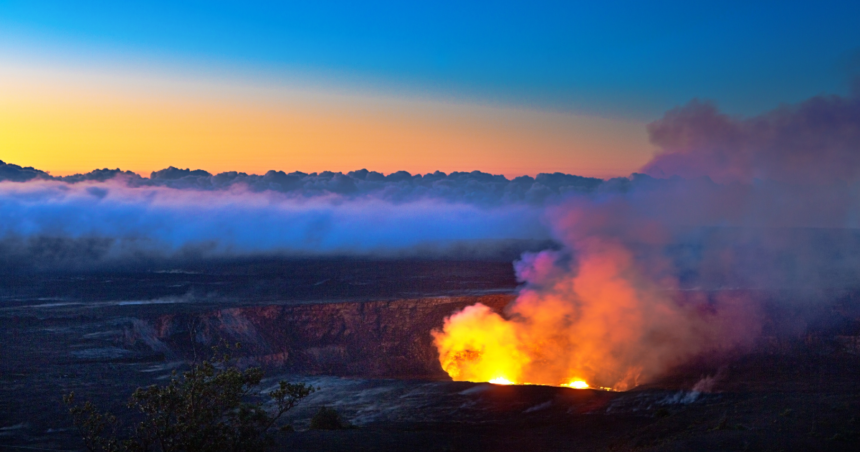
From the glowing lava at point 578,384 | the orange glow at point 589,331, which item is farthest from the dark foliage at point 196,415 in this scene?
the orange glow at point 589,331

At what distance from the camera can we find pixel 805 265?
65.0m

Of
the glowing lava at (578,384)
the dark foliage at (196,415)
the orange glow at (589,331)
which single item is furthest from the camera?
the orange glow at (589,331)

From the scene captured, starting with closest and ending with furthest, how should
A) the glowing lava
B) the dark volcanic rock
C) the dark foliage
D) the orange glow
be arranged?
the dark foliage < the glowing lava < the orange glow < the dark volcanic rock

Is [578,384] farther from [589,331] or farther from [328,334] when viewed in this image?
[328,334]

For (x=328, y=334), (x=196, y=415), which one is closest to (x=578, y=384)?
(x=328, y=334)

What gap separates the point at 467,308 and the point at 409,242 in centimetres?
9514

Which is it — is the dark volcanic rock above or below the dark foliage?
below

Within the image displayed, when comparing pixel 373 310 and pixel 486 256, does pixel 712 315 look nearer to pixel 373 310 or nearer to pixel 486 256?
pixel 373 310

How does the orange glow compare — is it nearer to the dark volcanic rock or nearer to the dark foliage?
the dark volcanic rock

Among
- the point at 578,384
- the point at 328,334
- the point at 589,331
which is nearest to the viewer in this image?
the point at 578,384

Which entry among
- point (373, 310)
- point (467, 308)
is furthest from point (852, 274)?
point (373, 310)

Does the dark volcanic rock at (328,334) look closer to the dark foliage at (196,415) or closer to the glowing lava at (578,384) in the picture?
the glowing lava at (578,384)

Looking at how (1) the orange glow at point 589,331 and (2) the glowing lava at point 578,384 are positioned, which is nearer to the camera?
(2) the glowing lava at point 578,384

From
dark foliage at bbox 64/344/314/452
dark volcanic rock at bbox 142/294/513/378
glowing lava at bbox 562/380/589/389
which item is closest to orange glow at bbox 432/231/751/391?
glowing lava at bbox 562/380/589/389
